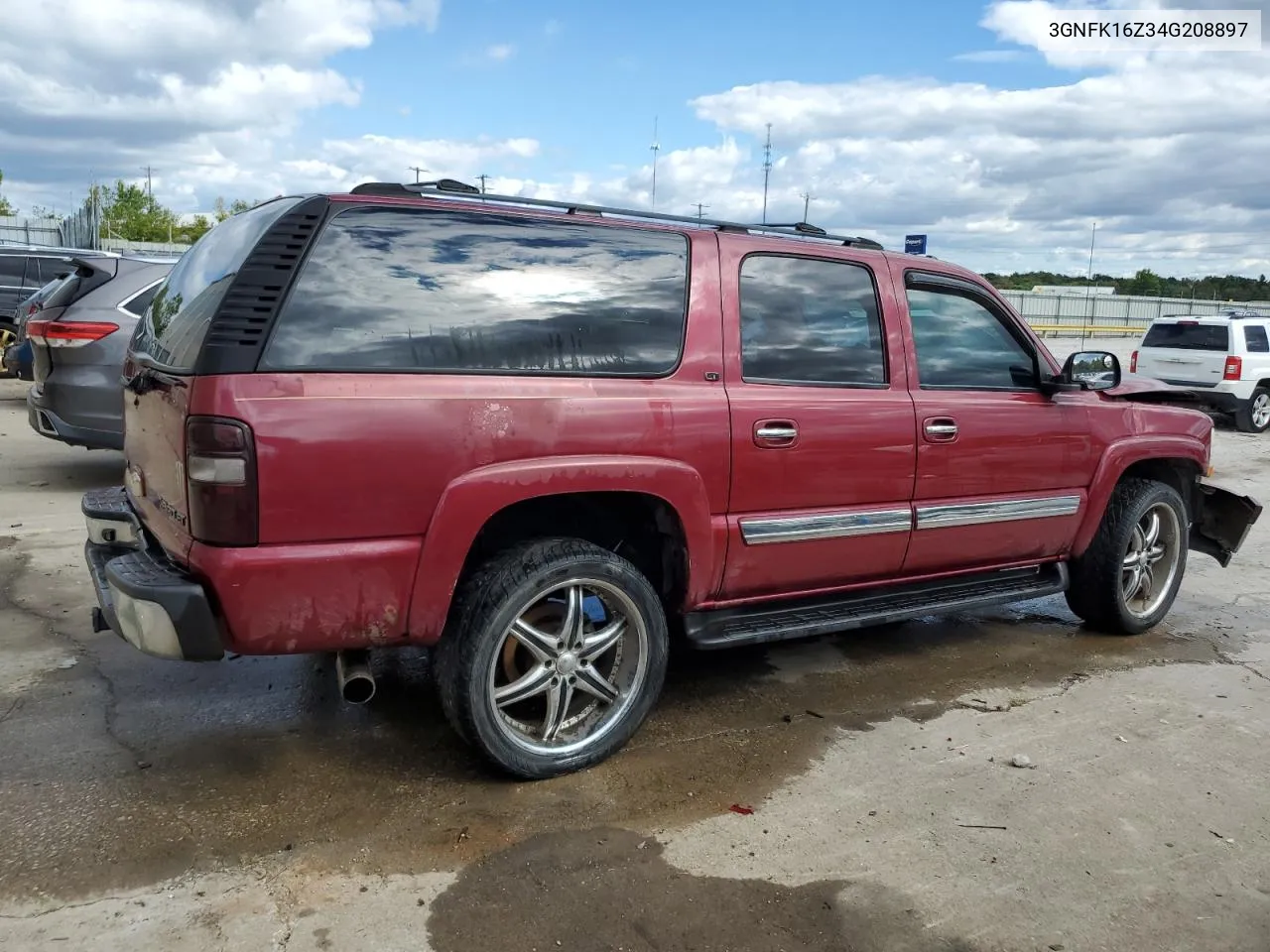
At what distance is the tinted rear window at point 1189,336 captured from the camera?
1534 cm

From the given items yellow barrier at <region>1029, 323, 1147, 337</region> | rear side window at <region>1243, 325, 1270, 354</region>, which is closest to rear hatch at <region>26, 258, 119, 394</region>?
rear side window at <region>1243, 325, 1270, 354</region>

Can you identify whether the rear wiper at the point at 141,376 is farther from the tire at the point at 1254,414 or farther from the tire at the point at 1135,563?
the tire at the point at 1254,414

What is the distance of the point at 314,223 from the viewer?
121 inches

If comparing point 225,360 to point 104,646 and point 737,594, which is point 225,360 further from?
point 104,646

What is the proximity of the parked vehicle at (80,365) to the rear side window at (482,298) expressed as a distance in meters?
4.82

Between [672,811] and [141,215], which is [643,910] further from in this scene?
[141,215]

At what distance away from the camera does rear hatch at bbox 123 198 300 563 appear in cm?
299

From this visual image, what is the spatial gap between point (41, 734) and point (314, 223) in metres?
2.13

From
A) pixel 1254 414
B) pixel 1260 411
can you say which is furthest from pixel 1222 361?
pixel 1260 411

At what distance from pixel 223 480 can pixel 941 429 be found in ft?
9.25

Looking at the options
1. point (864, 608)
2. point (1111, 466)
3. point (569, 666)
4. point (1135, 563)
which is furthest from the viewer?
point (1135, 563)

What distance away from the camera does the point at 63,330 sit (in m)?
7.24

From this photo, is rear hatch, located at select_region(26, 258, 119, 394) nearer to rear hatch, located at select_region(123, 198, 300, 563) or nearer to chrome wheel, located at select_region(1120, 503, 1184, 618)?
rear hatch, located at select_region(123, 198, 300, 563)

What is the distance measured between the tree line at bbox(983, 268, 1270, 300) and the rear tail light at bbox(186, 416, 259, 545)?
52562mm
